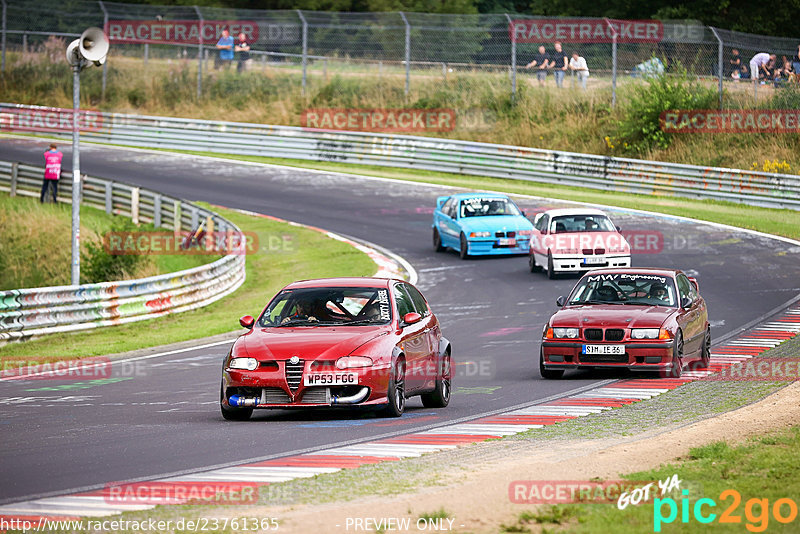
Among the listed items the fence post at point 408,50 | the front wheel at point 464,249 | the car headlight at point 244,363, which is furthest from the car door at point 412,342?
the fence post at point 408,50

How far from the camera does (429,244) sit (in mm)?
30703

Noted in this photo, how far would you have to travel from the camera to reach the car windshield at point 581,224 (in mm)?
25172

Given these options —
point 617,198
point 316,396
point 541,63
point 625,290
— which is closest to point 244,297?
point 625,290

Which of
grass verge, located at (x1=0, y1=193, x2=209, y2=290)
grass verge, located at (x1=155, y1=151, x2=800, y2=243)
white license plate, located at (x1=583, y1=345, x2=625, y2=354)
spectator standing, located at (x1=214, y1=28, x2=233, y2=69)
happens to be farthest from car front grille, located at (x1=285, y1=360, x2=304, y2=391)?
spectator standing, located at (x1=214, y1=28, x2=233, y2=69)

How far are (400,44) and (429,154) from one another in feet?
15.4

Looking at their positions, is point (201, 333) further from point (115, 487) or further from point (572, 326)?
point (115, 487)

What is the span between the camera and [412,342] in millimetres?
12250

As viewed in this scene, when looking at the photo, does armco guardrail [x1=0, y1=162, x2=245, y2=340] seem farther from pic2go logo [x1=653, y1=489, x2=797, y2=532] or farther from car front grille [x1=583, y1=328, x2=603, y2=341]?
pic2go logo [x1=653, y1=489, x2=797, y2=532]

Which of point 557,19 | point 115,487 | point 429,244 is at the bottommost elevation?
point 429,244

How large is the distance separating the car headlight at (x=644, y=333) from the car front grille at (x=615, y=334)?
13 cm

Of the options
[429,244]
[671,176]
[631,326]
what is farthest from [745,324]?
[671,176]

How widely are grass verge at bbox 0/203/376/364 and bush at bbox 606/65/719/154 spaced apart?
14.0 m

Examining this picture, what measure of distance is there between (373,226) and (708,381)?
1952 centimetres

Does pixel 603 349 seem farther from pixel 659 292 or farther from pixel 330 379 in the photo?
pixel 330 379
